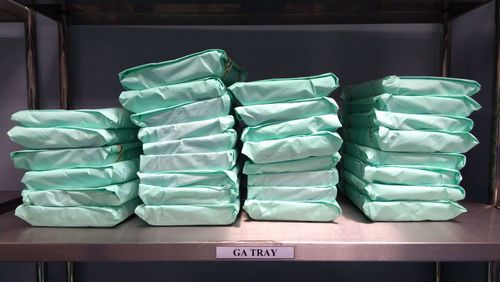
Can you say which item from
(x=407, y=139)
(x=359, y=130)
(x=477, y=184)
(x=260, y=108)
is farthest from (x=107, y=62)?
(x=477, y=184)

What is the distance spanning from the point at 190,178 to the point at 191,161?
32mm

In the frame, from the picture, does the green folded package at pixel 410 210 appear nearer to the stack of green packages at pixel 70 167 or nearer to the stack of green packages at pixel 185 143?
the stack of green packages at pixel 185 143

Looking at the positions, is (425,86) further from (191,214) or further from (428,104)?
(191,214)

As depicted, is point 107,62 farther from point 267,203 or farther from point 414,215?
point 414,215

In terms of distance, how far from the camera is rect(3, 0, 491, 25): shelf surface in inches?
35.3

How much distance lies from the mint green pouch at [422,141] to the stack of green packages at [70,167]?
51cm

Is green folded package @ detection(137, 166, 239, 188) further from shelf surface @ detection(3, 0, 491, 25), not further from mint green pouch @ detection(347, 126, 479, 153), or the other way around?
shelf surface @ detection(3, 0, 491, 25)

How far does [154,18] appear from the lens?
989 mm

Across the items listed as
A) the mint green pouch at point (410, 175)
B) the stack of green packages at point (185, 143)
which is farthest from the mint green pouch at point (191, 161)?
the mint green pouch at point (410, 175)

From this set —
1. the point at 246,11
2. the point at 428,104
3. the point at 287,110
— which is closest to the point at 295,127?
the point at 287,110

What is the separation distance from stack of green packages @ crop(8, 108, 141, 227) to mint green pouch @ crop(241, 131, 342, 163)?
0.86 ft

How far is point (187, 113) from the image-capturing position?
68 centimetres

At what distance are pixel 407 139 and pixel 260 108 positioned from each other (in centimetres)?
29

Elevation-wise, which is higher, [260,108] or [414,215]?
[260,108]
